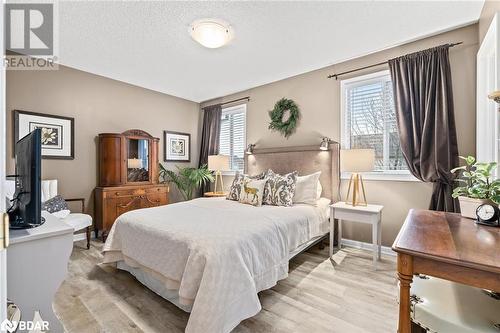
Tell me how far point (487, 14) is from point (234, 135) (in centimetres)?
375

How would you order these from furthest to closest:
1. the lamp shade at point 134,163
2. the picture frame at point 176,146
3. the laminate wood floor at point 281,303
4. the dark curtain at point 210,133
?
the dark curtain at point 210,133, the picture frame at point 176,146, the lamp shade at point 134,163, the laminate wood floor at point 281,303

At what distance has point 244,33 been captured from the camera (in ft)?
8.52

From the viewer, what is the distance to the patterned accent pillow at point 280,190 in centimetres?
298

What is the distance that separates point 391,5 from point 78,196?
4736 mm

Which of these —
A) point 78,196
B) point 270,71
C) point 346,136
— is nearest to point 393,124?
point 346,136

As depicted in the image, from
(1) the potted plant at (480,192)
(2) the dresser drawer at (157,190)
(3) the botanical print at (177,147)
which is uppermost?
(3) the botanical print at (177,147)

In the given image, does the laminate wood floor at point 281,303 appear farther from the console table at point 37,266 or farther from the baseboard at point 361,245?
the console table at point 37,266

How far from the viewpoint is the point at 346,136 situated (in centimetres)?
331

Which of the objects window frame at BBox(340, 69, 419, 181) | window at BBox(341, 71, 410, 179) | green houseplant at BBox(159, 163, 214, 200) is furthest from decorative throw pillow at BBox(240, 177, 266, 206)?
green houseplant at BBox(159, 163, 214, 200)

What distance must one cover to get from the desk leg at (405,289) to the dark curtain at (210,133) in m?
4.18

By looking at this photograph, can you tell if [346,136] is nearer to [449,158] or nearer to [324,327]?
[449,158]

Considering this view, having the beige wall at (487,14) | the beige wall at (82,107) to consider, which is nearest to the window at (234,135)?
Answer: the beige wall at (82,107)

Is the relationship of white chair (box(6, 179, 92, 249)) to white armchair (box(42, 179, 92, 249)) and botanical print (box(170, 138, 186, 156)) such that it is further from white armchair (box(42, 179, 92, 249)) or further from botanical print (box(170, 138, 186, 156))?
botanical print (box(170, 138, 186, 156))

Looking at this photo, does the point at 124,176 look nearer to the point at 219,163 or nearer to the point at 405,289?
the point at 219,163
